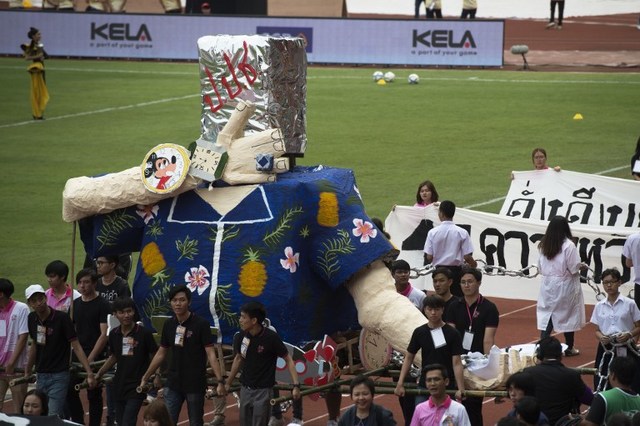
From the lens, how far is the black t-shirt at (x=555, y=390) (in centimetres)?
952

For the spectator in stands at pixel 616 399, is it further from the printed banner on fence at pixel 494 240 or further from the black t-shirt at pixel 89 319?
the printed banner on fence at pixel 494 240

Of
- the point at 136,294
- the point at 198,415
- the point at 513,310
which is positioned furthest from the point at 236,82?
the point at 513,310

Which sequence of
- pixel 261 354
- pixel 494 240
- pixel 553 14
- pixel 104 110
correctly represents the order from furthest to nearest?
1. pixel 553 14
2. pixel 104 110
3. pixel 494 240
4. pixel 261 354

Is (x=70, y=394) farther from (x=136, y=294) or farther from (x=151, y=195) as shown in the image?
(x=151, y=195)

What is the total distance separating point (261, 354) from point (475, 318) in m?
1.93

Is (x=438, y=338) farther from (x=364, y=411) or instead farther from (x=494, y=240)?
(x=494, y=240)

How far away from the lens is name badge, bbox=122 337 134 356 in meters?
11.0

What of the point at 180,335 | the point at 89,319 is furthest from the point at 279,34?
the point at 180,335

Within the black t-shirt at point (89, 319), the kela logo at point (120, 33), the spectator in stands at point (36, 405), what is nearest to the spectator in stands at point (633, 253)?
the black t-shirt at point (89, 319)

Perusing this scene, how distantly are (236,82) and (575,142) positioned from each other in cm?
1535

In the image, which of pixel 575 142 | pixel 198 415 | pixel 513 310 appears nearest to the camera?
pixel 198 415

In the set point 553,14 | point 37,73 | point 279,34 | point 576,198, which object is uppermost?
point 553,14

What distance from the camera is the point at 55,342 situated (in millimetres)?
11250

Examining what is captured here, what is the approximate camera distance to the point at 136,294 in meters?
11.4
